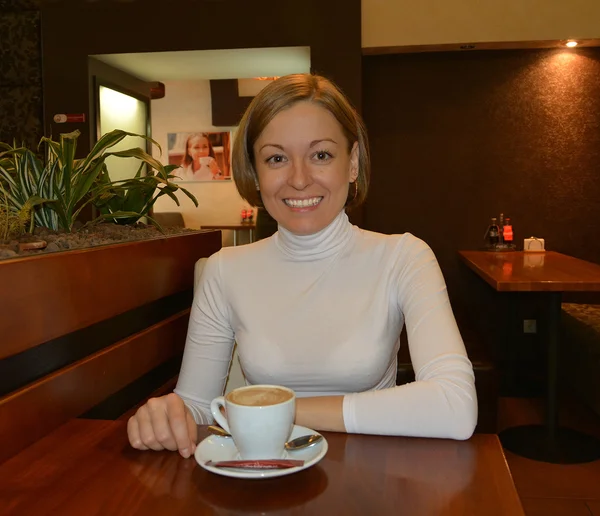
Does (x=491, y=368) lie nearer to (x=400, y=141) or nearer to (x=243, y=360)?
(x=243, y=360)

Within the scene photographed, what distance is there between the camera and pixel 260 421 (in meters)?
0.77

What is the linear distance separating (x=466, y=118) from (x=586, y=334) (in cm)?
184

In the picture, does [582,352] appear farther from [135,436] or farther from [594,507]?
[135,436]

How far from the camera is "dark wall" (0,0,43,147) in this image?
4.23m

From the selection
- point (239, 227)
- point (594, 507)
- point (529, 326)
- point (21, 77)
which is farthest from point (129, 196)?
point (239, 227)

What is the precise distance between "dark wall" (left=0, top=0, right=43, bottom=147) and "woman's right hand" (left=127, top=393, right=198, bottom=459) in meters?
3.87

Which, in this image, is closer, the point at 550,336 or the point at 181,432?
the point at 181,432

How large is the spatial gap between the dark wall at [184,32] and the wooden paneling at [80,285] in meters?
2.53

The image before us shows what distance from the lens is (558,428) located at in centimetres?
315

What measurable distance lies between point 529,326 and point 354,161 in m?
3.16

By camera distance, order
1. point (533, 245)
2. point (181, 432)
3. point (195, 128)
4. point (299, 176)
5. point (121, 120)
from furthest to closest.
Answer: point (195, 128) → point (121, 120) → point (533, 245) → point (299, 176) → point (181, 432)

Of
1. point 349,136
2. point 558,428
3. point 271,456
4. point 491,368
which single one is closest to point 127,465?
point 271,456

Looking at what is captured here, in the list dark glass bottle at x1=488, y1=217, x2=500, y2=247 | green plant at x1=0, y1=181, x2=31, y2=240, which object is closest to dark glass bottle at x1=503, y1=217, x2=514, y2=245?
dark glass bottle at x1=488, y1=217, x2=500, y2=247

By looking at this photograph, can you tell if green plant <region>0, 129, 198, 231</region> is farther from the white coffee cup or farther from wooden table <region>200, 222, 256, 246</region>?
wooden table <region>200, 222, 256, 246</region>
